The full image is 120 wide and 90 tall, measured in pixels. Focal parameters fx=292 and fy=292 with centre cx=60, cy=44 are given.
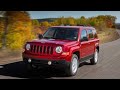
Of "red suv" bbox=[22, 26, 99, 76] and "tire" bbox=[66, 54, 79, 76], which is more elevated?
"red suv" bbox=[22, 26, 99, 76]

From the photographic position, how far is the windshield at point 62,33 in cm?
1152

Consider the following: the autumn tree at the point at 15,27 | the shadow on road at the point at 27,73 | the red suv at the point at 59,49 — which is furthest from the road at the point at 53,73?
the autumn tree at the point at 15,27

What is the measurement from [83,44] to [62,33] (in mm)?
961

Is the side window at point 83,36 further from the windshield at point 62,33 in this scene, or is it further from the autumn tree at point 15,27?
the autumn tree at point 15,27

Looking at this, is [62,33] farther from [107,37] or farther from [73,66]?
[107,37]

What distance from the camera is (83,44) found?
11820 mm

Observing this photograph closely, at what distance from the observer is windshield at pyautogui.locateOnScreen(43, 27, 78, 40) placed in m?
11.5

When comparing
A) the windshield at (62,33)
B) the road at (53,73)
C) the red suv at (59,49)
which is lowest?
the road at (53,73)

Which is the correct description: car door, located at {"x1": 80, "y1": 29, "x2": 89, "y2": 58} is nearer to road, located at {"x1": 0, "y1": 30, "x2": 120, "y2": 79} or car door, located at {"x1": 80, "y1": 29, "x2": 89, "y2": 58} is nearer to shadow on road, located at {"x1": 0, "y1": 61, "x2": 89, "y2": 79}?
road, located at {"x1": 0, "y1": 30, "x2": 120, "y2": 79}

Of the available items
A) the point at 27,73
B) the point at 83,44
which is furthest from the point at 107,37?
the point at 27,73

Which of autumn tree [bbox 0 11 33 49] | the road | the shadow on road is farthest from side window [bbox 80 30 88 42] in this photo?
autumn tree [bbox 0 11 33 49]
